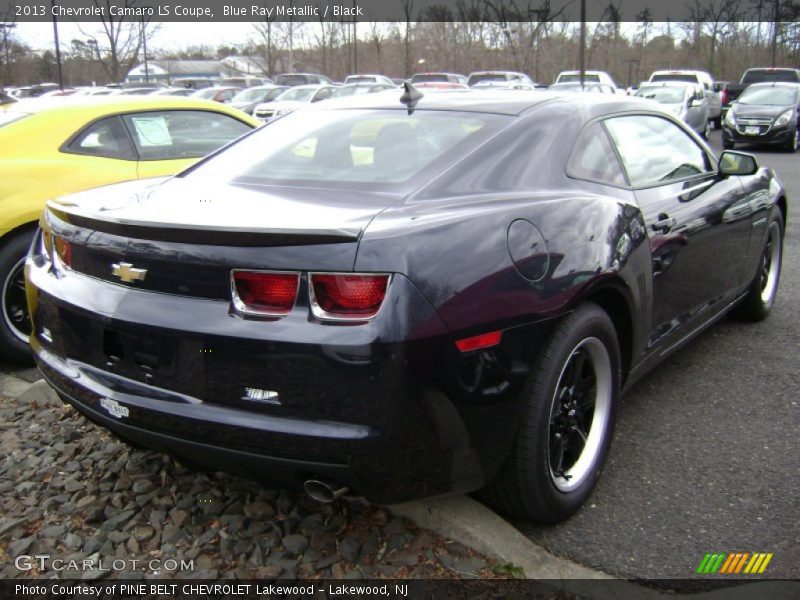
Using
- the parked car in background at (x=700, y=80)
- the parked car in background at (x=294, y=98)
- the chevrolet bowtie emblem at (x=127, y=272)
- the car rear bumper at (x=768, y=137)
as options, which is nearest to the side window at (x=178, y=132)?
the chevrolet bowtie emblem at (x=127, y=272)

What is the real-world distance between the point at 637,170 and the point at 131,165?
3289 millimetres

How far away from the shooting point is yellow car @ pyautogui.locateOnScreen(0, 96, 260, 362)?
417 cm

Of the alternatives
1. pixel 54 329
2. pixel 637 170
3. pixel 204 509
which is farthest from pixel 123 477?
pixel 637 170

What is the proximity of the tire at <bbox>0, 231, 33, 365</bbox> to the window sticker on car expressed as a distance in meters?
1.27

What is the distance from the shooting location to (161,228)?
222 cm

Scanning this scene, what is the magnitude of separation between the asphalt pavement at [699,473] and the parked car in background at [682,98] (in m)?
15.2

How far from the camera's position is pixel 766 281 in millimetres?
4980

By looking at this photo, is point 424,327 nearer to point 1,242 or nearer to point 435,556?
point 435,556

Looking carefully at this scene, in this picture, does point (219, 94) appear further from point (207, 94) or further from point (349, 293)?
point (349, 293)

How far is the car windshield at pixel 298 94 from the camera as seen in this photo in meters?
21.8

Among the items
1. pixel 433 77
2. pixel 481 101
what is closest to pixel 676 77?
pixel 433 77

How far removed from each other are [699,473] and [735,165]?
72.4 inches

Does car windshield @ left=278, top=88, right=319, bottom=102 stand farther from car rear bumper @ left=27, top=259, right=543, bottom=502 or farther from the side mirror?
car rear bumper @ left=27, top=259, right=543, bottom=502

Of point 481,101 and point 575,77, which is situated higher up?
point 575,77
